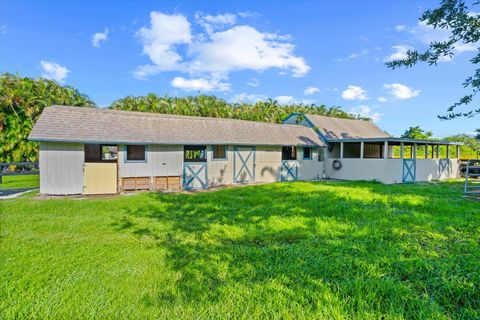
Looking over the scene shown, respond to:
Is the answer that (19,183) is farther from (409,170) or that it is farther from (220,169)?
(409,170)

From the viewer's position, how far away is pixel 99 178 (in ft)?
34.7

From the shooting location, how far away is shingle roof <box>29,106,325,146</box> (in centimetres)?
1017

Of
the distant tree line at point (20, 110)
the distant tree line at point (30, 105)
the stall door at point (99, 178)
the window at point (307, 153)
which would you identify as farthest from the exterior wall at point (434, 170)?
the distant tree line at point (20, 110)

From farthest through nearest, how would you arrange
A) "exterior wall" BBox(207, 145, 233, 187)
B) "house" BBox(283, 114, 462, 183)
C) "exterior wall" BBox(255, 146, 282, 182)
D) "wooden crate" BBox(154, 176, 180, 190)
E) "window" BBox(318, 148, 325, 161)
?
"window" BBox(318, 148, 325, 161)
"exterior wall" BBox(255, 146, 282, 182)
"house" BBox(283, 114, 462, 183)
"exterior wall" BBox(207, 145, 233, 187)
"wooden crate" BBox(154, 176, 180, 190)

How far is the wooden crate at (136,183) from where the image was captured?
11.0 meters

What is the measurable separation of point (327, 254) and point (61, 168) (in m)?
10.4

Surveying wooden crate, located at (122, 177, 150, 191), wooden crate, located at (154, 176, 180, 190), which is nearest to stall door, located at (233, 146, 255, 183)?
wooden crate, located at (154, 176, 180, 190)

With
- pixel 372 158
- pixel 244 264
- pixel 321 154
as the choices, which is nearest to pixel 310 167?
pixel 321 154

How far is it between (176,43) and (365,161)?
611 inches

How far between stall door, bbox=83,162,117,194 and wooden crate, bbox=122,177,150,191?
16.9 inches

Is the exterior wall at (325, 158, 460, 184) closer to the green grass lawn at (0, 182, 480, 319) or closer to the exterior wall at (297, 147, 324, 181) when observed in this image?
the exterior wall at (297, 147, 324, 181)

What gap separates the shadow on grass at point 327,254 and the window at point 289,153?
29.1ft

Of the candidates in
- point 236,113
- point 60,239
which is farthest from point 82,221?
point 236,113

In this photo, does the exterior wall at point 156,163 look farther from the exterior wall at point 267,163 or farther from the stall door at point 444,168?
the stall door at point 444,168
